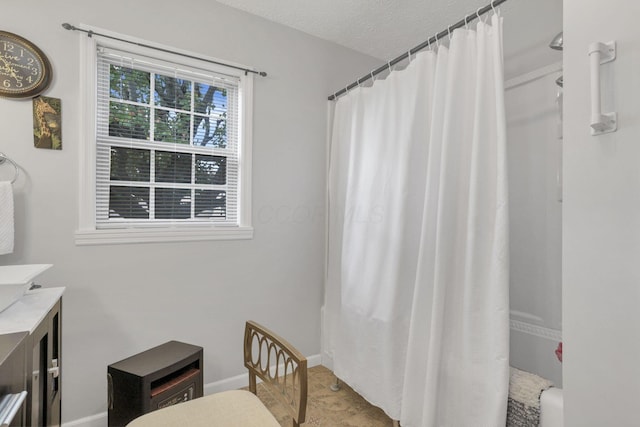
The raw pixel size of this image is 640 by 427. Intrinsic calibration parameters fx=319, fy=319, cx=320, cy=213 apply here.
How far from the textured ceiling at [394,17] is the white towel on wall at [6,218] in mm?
1638

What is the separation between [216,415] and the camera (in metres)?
1.18

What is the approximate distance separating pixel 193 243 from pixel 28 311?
3.05ft

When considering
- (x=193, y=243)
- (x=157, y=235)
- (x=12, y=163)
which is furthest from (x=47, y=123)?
(x=193, y=243)

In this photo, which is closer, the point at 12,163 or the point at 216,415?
the point at 216,415

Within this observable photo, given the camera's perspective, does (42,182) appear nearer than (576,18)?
No

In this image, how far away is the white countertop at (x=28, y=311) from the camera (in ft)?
3.29

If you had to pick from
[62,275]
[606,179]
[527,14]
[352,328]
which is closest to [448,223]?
[606,179]

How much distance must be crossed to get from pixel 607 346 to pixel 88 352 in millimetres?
2284

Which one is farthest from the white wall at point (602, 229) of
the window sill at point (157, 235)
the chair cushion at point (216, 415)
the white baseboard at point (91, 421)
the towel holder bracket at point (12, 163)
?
the towel holder bracket at point (12, 163)

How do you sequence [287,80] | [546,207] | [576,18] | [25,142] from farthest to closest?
1. [287,80]
2. [546,207]
3. [25,142]
4. [576,18]

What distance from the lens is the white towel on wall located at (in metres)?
1.44

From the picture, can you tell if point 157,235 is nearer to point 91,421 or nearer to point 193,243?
point 193,243

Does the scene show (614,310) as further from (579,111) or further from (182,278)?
(182,278)

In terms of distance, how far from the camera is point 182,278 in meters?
2.01
